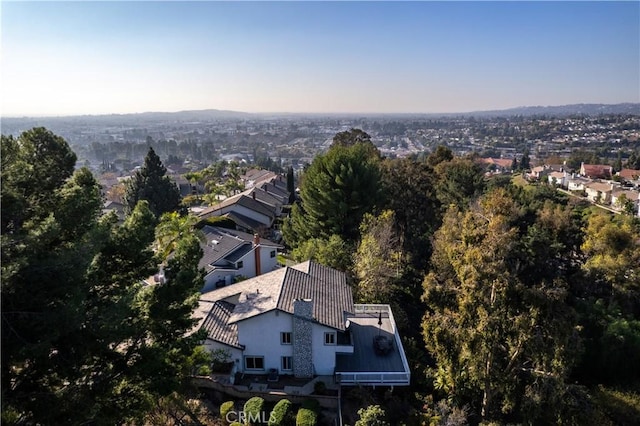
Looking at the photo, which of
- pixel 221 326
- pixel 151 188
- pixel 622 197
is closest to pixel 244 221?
pixel 151 188

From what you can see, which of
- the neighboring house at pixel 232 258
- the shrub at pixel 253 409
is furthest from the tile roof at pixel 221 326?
the neighboring house at pixel 232 258

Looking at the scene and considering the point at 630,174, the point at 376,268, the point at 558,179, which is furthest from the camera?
the point at 630,174

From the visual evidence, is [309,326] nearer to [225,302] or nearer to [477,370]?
[225,302]

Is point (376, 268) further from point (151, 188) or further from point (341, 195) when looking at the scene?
point (151, 188)

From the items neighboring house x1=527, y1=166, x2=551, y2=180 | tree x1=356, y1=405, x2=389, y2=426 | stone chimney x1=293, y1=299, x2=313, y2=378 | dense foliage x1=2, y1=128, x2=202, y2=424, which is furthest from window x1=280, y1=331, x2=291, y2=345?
neighboring house x1=527, y1=166, x2=551, y2=180

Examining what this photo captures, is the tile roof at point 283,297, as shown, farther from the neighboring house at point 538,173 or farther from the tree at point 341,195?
the neighboring house at point 538,173

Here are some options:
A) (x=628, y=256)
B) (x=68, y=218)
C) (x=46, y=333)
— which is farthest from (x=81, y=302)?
(x=628, y=256)

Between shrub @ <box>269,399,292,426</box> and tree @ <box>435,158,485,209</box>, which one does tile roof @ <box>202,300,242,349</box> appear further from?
tree @ <box>435,158,485,209</box>
